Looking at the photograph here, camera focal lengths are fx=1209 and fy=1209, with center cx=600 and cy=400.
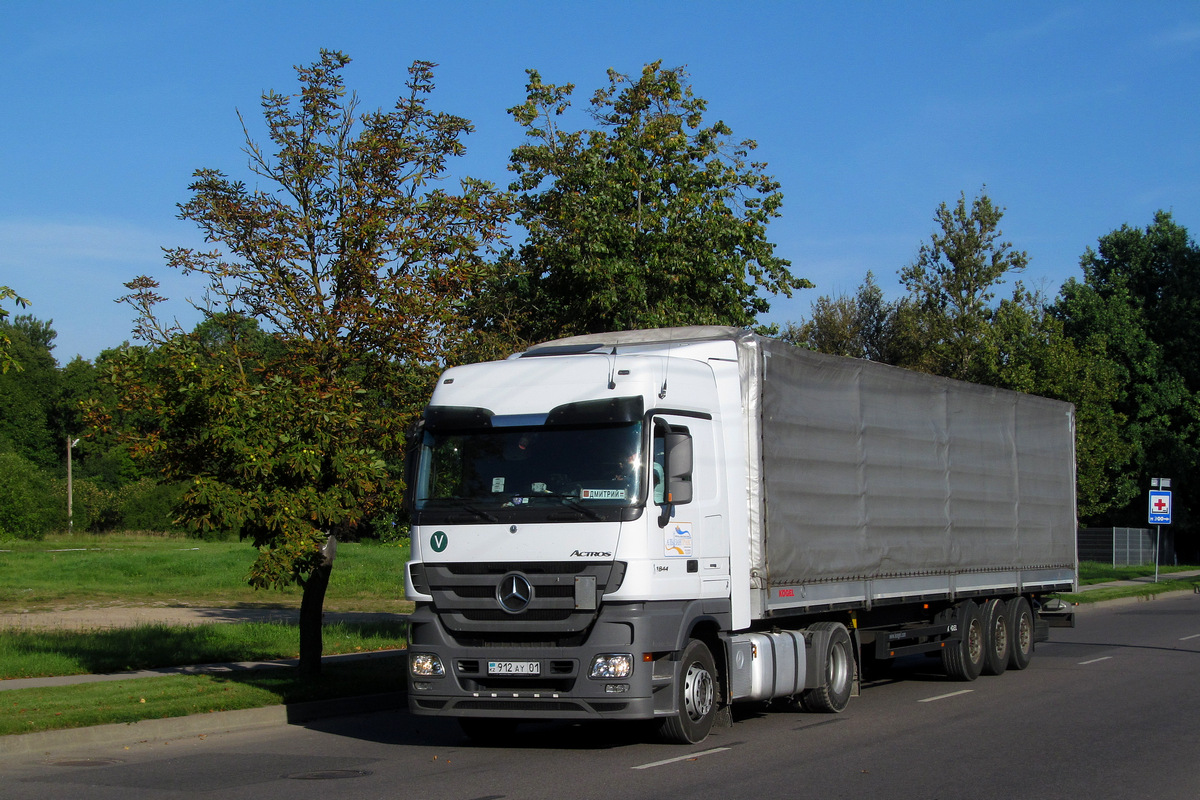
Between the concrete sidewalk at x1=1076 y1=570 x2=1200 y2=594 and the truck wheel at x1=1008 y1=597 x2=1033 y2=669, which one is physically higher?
the truck wheel at x1=1008 y1=597 x2=1033 y2=669

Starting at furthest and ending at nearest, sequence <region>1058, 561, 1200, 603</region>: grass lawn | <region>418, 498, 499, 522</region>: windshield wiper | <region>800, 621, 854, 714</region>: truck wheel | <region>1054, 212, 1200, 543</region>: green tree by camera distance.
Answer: <region>1054, 212, 1200, 543</region>: green tree → <region>1058, 561, 1200, 603</region>: grass lawn → <region>800, 621, 854, 714</region>: truck wheel → <region>418, 498, 499, 522</region>: windshield wiper

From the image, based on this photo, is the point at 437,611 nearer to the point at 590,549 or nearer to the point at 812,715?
the point at 590,549

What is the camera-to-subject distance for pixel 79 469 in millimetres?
107000

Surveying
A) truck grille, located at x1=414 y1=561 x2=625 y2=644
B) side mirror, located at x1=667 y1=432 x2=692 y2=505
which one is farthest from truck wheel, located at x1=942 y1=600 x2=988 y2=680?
truck grille, located at x1=414 y1=561 x2=625 y2=644

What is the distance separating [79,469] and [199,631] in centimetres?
9551

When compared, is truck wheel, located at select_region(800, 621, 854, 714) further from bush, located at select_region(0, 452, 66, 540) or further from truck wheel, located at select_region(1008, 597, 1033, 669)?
bush, located at select_region(0, 452, 66, 540)

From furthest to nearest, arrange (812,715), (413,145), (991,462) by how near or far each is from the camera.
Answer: (991,462) < (413,145) < (812,715)

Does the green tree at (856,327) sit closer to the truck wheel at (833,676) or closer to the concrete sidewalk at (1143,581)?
the concrete sidewalk at (1143,581)

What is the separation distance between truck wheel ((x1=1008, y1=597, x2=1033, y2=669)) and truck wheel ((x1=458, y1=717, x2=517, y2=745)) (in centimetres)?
860

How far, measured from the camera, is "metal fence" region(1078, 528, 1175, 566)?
178ft

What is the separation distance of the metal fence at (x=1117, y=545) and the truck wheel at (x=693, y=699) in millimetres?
48212

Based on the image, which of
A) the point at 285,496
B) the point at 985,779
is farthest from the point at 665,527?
the point at 285,496

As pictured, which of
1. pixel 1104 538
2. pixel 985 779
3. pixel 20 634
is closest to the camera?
pixel 985 779

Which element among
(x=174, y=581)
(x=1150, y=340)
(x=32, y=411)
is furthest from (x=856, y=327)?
(x=32, y=411)
